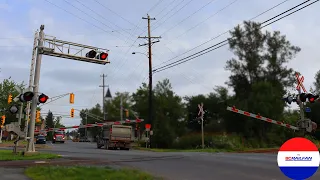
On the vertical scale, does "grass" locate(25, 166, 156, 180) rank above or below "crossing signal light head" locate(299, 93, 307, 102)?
below

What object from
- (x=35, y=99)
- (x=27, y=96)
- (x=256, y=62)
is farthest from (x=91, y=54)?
(x=256, y=62)

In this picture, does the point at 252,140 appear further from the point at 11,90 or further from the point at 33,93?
the point at 11,90

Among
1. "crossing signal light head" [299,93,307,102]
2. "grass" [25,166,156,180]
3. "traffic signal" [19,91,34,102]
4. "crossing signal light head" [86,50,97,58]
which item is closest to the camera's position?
"grass" [25,166,156,180]

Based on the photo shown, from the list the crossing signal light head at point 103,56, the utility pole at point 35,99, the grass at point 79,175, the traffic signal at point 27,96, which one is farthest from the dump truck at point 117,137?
the grass at point 79,175

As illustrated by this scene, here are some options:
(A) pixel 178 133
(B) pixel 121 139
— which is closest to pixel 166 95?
(A) pixel 178 133

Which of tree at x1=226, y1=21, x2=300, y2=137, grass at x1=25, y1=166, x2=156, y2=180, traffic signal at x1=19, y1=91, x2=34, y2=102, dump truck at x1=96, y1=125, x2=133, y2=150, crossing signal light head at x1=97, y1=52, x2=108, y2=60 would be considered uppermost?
tree at x1=226, y1=21, x2=300, y2=137

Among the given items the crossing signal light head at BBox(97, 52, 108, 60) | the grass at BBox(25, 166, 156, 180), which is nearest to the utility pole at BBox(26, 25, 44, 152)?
the crossing signal light head at BBox(97, 52, 108, 60)

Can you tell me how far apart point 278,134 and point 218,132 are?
1023cm

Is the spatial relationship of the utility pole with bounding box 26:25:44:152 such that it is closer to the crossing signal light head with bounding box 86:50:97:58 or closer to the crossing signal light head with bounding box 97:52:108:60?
the crossing signal light head with bounding box 86:50:97:58

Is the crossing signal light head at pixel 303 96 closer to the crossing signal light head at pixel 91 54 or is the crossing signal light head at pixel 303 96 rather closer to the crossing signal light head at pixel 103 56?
the crossing signal light head at pixel 103 56

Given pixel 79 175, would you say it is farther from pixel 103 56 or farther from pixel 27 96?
pixel 103 56

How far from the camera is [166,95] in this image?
6181cm

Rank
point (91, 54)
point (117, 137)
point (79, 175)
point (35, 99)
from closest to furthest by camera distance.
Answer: point (79, 175) < point (35, 99) < point (91, 54) < point (117, 137)

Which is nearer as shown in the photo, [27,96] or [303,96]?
[27,96]
